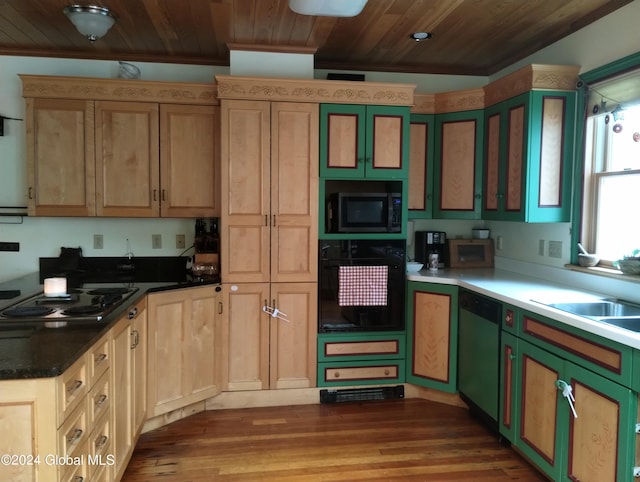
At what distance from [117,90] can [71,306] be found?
1.64 m

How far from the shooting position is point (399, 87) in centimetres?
328

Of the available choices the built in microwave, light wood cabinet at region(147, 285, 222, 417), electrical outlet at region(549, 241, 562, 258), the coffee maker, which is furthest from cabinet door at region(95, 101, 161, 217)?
electrical outlet at region(549, 241, 562, 258)

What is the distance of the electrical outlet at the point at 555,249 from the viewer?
121 inches

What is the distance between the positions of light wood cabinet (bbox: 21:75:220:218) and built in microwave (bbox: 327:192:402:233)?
85 cm

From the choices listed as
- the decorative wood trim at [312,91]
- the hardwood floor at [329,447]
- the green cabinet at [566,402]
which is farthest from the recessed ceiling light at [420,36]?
the hardwood floor at [329,447]

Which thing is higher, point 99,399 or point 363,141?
point 363,141

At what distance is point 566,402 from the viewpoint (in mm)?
2117

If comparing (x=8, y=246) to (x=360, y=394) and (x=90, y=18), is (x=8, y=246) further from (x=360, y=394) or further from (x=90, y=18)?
(x=360, y=394)

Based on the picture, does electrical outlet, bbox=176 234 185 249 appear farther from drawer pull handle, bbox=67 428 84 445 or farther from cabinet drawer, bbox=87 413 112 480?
drawer pull handle, bbox=67 428 84 445

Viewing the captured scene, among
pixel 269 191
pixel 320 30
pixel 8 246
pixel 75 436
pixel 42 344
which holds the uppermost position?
pixel 320 30

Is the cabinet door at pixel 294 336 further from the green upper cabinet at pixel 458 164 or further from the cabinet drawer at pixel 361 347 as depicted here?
the green upper cabinet at pixel 458 164

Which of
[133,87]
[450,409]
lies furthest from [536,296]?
[133,87]

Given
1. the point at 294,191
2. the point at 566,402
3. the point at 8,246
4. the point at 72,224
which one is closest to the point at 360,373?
the point at 294,191

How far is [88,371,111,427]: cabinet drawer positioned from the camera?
1776 mm
